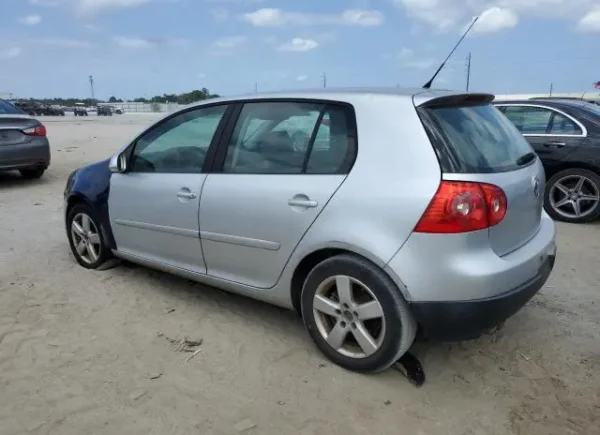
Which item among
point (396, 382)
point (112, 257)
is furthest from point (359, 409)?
point (112, 257)

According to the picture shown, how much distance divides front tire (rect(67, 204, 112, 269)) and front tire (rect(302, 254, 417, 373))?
2.31 m

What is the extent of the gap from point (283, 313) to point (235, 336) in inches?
19.3

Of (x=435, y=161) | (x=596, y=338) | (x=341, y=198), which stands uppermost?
(x=435, y=161)

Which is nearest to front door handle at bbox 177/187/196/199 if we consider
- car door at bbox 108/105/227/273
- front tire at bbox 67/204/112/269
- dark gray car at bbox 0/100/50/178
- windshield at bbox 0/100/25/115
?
car door at bbox 108/105/227/273

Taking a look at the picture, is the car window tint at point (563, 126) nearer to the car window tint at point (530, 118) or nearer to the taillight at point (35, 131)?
the car window tint at point (530, 118)

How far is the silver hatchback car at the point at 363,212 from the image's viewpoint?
2.68 m

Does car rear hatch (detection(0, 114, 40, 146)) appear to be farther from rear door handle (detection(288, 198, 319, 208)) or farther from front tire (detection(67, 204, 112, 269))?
→ rear door handle (detection(288, 198, 319, 208))

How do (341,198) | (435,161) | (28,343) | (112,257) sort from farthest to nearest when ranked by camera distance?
(112,257) < (28,343) < (341,198) < (435,161)

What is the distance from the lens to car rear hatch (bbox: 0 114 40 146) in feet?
28.7

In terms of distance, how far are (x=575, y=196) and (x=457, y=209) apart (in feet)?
16.4

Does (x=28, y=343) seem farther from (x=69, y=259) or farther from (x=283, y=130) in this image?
(x=283, y=130)

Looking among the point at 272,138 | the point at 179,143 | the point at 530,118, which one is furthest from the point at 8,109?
the point at 530,118

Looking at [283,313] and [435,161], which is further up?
[435,161]

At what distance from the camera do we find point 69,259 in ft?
16.9
